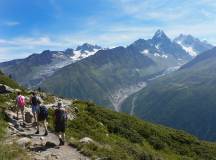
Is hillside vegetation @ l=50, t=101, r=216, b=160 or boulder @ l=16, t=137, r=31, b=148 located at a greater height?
boulder @ l=16, t=137, r=31, b=148

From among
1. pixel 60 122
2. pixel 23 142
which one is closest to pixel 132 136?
pixel 60 122

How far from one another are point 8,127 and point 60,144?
17.8 ft

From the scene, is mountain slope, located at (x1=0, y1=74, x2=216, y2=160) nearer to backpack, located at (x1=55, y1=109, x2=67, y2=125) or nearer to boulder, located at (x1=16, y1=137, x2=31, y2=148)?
boulder, located at (x1=16, y1=137, x2=31, y2=148)


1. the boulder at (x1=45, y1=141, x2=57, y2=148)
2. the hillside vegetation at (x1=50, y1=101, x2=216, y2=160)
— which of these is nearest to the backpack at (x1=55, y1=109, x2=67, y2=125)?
the boulder at (x1=45, y1=141, x2=57, y2=148)

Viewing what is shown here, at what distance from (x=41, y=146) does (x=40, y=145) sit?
226mm

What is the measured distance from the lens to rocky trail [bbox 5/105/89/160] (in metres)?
23.8

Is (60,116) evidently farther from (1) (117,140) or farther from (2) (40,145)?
(1) (117,140)

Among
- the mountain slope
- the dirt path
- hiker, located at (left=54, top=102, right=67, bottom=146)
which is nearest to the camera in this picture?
the dirt path

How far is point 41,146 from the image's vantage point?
2589 centimetres

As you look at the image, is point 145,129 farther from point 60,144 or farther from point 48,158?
point 48,158

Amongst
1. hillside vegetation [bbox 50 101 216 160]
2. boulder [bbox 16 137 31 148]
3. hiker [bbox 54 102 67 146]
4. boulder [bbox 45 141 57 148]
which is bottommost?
hillside vegetation [bbox 50 101 216 160]

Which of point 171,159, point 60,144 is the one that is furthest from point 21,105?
point 171,159

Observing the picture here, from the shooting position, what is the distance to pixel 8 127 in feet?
99.4

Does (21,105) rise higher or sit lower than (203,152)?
higher
